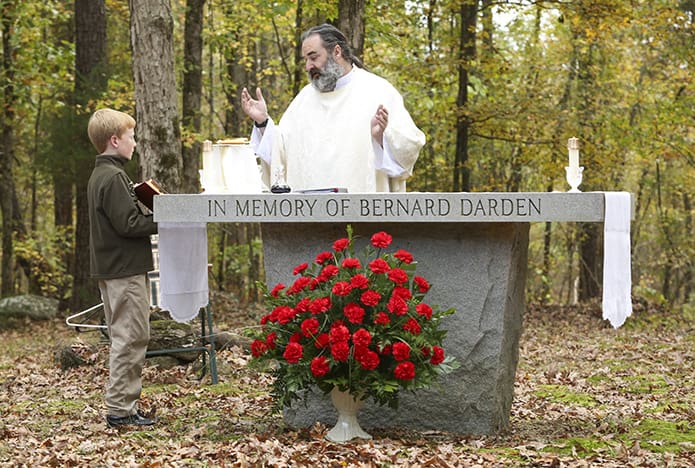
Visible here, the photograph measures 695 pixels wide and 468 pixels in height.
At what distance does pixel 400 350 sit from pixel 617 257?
4.44 ft

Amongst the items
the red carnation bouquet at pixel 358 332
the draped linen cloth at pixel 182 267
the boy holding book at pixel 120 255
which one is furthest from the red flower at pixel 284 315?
the boy holding book at pixel 120 255

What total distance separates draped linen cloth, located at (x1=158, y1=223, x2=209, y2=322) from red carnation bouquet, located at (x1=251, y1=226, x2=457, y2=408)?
3.24 feet

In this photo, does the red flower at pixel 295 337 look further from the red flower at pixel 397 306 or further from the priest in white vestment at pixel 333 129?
the priest in white vestment at pixel 333 129

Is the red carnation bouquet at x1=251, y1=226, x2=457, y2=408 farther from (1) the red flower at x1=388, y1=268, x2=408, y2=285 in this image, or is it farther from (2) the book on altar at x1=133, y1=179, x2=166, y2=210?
(2) the book on altar at x1=133, y1=179, x2=166, y2=210


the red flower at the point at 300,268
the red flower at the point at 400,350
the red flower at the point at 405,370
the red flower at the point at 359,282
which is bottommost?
the red flower at the point at 405,370

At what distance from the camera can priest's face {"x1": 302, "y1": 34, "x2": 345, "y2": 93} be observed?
6.60m

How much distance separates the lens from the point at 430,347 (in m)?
5.34

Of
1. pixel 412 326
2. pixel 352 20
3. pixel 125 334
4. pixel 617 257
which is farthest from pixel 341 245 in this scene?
pixel 352 20

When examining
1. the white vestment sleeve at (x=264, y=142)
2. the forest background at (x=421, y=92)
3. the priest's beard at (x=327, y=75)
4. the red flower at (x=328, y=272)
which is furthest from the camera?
the forest background at (x=421, y=92)

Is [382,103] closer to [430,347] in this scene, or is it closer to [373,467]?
[430,347]

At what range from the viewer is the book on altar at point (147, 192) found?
6.19 m

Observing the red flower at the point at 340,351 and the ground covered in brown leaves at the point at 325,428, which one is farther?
the ground covered in brown leaves at the point at 325,428

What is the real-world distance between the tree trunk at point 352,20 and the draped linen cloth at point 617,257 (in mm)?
6644

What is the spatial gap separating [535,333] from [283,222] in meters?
8.44
